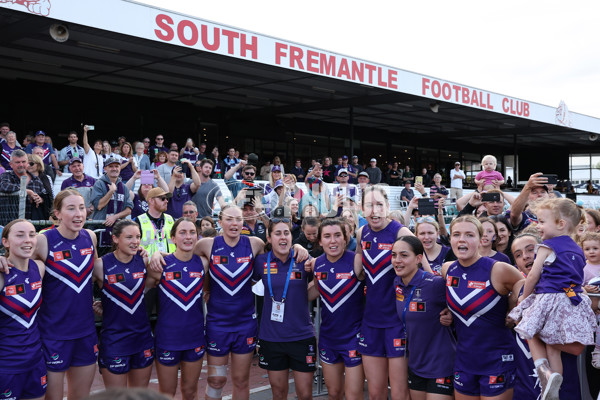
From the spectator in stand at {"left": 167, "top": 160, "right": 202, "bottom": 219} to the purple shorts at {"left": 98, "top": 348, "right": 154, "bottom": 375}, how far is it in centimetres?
399

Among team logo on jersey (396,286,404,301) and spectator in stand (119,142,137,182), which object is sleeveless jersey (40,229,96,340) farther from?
spectator in stand (119,142,137,182)

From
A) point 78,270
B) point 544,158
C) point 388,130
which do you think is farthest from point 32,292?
point 544,158

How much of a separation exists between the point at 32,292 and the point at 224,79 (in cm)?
1207

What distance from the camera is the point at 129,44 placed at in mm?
11922

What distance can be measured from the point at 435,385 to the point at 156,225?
3.92 meters

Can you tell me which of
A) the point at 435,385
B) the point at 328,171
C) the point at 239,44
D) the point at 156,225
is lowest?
the point at 435,385

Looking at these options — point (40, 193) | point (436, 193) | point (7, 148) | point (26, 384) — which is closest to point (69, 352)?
point (26, 384)

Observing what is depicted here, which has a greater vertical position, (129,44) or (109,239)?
(129,44)

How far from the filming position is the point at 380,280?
15.8 feet

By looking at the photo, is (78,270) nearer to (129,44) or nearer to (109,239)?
(109,239)

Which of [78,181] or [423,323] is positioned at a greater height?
[78,181]

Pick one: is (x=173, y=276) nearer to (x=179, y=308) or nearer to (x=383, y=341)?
(x=179, y=308)

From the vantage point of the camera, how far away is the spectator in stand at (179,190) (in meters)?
8.67

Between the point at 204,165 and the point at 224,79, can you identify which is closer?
the point at 204,165
